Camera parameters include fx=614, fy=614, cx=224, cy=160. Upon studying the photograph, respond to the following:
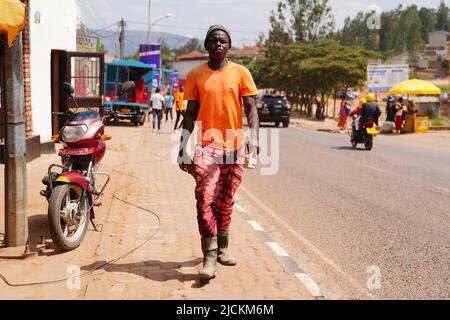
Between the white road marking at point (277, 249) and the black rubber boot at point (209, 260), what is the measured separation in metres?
1.18

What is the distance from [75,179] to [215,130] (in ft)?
5.67

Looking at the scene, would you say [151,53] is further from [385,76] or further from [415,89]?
[415,89]

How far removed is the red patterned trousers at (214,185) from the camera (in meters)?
5.26

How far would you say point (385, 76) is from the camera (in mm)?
39531

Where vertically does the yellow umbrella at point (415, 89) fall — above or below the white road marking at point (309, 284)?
above

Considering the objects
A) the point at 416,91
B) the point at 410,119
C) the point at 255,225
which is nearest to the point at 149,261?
the point at 255,225

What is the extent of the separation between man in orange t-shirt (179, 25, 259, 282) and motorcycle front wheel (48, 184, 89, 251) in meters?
1.35

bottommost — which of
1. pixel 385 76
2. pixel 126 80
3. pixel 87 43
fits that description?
pixel 126 80

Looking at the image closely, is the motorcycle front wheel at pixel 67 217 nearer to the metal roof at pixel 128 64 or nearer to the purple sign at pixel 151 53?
the metal roof at pixel 128 64

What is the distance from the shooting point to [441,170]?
558 inches

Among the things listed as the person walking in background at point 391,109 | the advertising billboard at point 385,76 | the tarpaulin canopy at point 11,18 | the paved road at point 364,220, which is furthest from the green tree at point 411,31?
the tarpaulin canopy at point 11,18

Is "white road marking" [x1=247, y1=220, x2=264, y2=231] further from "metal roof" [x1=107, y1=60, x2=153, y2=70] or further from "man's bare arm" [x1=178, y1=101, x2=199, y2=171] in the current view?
"metal roof" [x1=107, y1=60, x2=153, y2=70]
